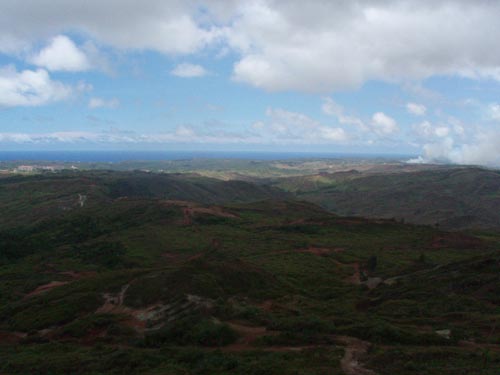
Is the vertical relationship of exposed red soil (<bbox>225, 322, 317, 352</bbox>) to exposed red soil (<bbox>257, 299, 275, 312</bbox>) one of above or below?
above

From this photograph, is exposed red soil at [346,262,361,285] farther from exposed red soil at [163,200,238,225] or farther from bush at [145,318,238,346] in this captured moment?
exposed red soil at [163,200,238,225]

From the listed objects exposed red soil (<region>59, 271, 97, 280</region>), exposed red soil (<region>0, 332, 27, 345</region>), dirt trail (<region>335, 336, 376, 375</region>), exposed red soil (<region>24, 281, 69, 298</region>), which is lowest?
exposed red soil (<region>59, 271, 97, 280</region>)

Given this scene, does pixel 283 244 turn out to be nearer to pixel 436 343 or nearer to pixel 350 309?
pixel 350 309

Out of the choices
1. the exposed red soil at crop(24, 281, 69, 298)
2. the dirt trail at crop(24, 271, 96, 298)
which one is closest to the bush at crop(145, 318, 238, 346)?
the dirt trail at crop(24, 271, 96, 298)

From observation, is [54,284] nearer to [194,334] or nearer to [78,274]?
[78,274]

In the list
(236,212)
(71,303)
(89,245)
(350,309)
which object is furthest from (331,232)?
(71,303)

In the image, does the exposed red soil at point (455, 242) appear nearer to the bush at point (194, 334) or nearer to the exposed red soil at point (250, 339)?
the exposed red soil at point (250, 339)

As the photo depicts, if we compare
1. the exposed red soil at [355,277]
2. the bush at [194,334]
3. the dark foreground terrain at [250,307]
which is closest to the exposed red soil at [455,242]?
the dark foreground terrain at [250,307]

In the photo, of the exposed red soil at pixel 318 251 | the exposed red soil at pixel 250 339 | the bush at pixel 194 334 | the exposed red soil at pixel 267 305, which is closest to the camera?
the exposed red soil at pixel 250 339

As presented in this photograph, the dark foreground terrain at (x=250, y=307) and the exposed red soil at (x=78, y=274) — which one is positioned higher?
the dark foreground terrain at (x=250, y=307)
